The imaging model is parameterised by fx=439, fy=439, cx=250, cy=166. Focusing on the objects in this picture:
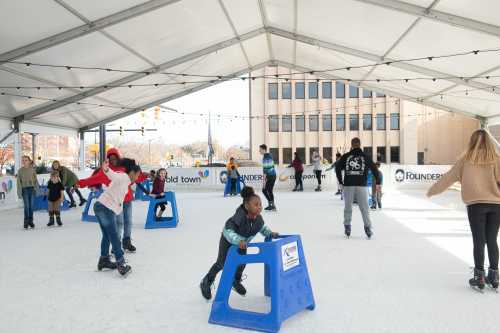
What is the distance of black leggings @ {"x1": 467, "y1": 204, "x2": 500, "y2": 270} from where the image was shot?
386 cm

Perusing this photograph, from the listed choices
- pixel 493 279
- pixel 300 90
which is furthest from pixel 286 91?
pixel 493 279

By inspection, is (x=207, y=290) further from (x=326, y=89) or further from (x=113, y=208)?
(x=326, y=89)

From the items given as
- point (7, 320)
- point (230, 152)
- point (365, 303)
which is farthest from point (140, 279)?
point (230, 152)

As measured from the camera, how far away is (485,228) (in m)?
3.93

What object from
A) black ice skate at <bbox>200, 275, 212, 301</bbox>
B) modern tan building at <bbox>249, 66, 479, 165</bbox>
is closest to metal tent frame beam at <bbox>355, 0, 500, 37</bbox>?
black ice skate at <bbox>200, 275, 212, 301</bbox>

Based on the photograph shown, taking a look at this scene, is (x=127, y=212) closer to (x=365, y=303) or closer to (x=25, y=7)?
(x=365, y=303)

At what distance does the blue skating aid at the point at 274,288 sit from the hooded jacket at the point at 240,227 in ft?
0.29

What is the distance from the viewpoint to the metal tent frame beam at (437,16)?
→ 7.77 metres

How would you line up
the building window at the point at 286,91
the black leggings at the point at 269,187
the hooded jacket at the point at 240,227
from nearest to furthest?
1. the hooded jacket at the point at 240,227
2. the black leggings at the point at 269,187
3. the building window at the point at 286,91

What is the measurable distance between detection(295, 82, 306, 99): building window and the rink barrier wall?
2159 cm

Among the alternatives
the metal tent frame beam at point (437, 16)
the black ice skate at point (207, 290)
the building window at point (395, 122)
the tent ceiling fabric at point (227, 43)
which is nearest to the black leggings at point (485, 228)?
the black ice skate at point (207, 290)

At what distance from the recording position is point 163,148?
77.5 meters

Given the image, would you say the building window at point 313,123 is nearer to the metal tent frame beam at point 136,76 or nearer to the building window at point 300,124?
the building window at point 300,124

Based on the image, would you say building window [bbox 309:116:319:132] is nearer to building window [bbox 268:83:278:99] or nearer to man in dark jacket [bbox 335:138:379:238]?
building window [bbox 268:83:278:99]
